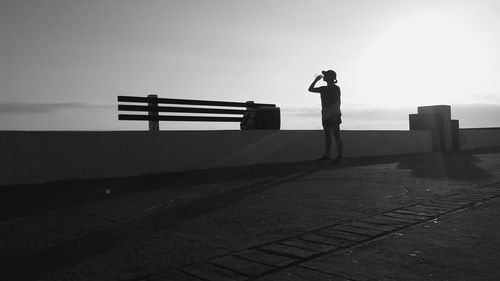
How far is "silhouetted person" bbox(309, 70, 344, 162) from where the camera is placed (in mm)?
8922

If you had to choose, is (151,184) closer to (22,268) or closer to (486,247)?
(22,268)

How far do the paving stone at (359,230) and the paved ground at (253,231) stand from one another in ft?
0.05

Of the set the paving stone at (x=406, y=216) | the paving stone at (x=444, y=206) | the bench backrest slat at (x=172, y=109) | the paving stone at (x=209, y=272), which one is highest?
the bench backrest slat at (x=172, y=109)

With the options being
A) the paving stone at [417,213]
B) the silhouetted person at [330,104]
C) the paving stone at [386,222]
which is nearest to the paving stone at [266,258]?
the paving stone at [386,222]

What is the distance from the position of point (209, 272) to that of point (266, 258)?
41cm

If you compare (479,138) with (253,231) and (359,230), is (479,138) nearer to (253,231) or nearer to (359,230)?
(359,230)

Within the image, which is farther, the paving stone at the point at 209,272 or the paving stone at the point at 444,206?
the paving stone at the point at 444,206

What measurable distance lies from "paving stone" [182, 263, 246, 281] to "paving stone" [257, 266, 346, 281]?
0.16 metres

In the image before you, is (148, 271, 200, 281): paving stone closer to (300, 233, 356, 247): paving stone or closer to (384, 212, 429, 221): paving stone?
(300, 233, 356, 247): paving stone

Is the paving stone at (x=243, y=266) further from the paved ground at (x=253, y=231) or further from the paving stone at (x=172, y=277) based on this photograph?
the paving stone at (x=172, y=277)

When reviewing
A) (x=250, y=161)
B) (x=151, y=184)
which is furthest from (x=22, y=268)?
(x=250, y=161)

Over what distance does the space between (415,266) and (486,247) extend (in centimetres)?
69

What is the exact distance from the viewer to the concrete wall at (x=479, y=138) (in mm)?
17547

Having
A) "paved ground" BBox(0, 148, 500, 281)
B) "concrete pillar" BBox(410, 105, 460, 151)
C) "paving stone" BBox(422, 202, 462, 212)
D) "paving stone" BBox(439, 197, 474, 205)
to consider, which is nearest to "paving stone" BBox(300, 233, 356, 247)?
"paved ground" BBox(0, 148, 500, 281)
